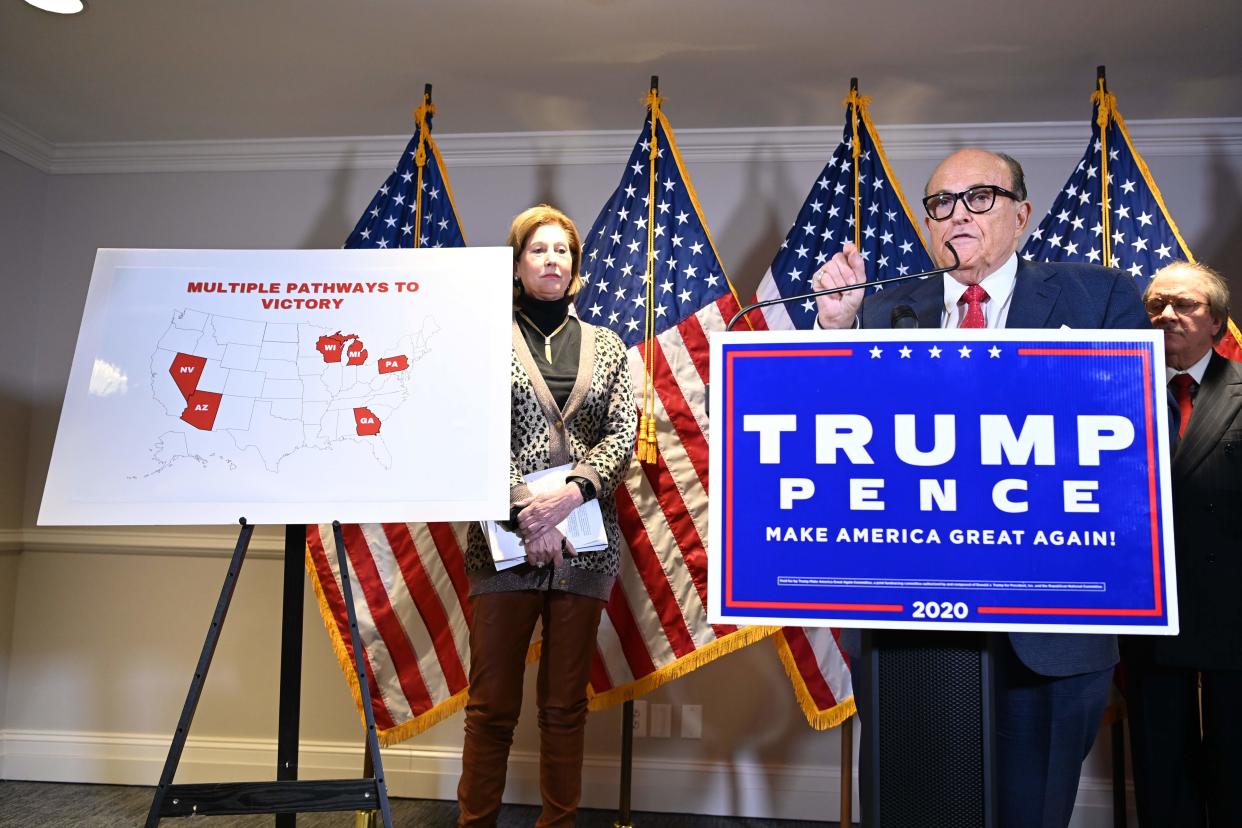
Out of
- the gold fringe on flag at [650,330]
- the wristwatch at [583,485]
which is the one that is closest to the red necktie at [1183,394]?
the gold fringe on flag at [650,330]

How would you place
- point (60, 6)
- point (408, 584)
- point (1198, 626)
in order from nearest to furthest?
1. point (1198, 626)
2. point (60, 6)
3. point (408, 584)

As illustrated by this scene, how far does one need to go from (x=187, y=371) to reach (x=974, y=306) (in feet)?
5.26

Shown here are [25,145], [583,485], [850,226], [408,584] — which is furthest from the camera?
[25,145]

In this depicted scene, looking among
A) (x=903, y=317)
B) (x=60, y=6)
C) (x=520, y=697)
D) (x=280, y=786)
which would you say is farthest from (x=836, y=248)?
(x=60, y=6)

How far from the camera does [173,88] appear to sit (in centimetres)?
306

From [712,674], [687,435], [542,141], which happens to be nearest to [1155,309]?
[687,435]

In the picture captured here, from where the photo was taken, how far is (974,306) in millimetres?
1613

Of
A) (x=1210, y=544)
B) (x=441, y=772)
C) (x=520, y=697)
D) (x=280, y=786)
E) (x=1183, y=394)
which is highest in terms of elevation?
(x=1183, y=394)

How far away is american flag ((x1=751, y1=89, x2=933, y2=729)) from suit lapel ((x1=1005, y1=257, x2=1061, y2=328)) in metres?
1.02

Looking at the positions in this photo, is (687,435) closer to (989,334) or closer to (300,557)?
(300,557)

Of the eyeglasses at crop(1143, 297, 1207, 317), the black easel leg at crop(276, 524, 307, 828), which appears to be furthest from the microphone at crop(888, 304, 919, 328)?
the black easel leg at crop(276, 524, 307, 828)

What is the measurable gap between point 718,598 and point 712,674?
2.03 m

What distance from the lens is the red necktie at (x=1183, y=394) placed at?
219 centimetres

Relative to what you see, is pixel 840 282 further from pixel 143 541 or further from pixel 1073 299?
pixel 143 541
